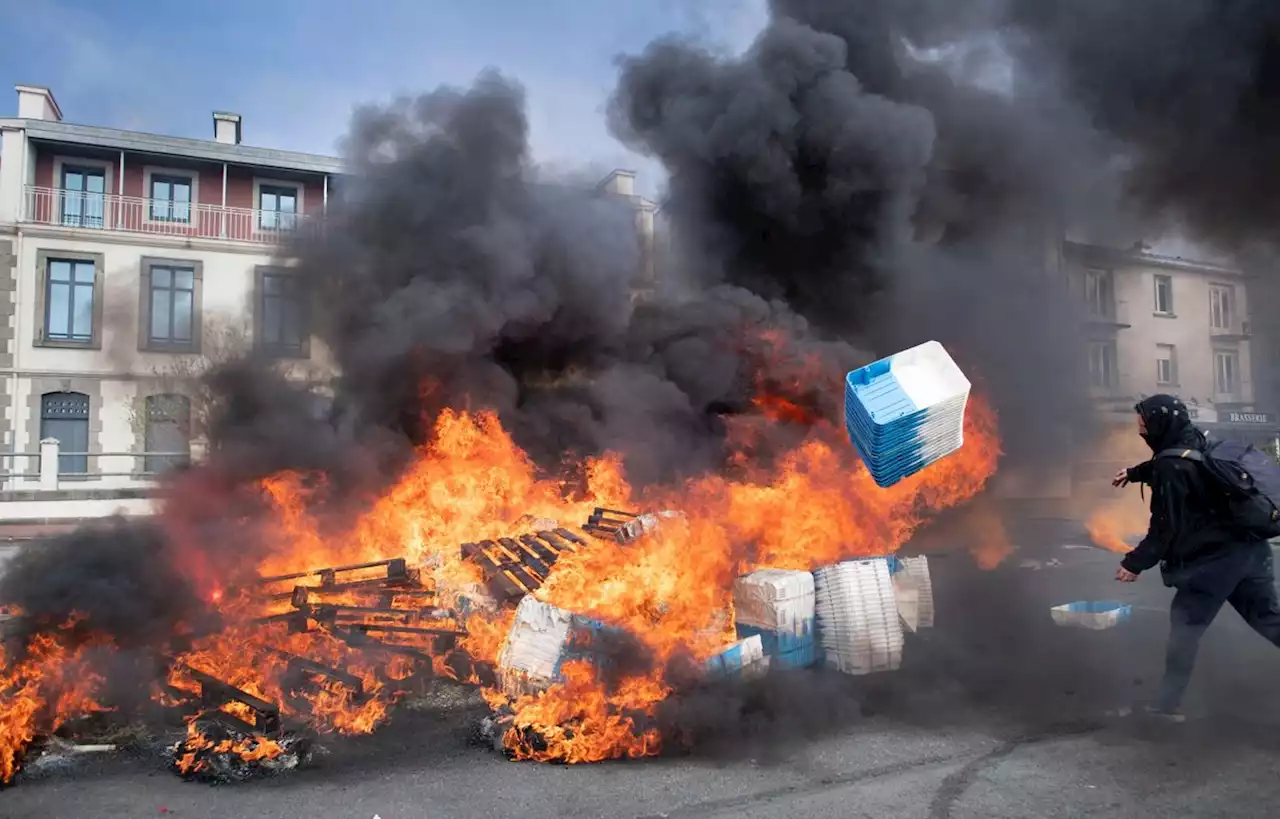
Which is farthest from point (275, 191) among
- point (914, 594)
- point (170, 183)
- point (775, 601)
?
point (775, 601)

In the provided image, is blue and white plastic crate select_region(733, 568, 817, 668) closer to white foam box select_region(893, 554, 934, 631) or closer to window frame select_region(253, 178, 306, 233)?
white foam box select_region(893, 554, 934, 631)

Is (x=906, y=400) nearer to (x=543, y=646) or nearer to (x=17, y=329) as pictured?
(x=543, y=646)

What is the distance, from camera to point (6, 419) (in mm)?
19844

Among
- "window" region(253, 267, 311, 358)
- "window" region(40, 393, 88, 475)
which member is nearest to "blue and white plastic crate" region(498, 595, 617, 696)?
"window" region(253, 267, 311, 358)

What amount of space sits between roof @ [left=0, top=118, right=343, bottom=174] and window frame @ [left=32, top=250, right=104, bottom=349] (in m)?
2.97

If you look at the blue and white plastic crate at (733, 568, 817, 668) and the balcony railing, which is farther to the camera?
the balcony railing

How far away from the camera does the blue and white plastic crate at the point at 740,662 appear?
4.96 m

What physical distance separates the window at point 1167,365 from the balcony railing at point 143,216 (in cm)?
2056

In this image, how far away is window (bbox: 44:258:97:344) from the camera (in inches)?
795

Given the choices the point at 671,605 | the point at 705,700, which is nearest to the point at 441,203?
the point at 671,605

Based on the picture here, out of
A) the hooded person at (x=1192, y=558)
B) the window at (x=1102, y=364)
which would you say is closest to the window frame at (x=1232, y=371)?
the window at (x=1102, y=364)

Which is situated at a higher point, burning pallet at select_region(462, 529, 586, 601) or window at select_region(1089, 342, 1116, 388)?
window at select_region(1089, 342, 1116, 388)

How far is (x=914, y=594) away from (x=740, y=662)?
7.50 feet

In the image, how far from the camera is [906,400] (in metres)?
6.08
